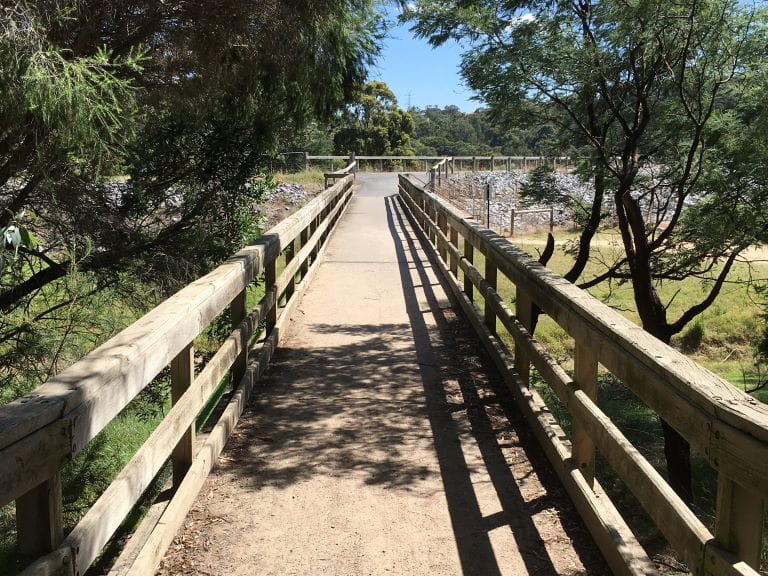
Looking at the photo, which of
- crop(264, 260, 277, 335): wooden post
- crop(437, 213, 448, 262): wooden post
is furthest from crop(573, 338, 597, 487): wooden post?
crop(437, 213, 448, 262): wooden post

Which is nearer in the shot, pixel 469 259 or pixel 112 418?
pixel 112 418

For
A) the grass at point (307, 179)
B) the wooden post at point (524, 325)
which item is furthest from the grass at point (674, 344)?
the grass at point (307, 179)

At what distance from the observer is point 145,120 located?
24.8ft

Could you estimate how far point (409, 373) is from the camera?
6359 millimetres

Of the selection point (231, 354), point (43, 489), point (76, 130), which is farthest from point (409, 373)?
point (43, 489)

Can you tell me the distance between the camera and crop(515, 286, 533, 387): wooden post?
5.14m

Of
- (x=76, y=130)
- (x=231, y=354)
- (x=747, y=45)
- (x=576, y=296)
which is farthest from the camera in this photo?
(x=747, y=45)

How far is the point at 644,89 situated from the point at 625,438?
249 inches

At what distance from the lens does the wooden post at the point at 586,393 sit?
143 inches

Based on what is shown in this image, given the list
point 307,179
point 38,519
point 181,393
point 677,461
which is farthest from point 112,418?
point 307,179

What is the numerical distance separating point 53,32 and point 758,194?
6791mm

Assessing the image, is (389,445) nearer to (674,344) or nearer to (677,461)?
(677,461)

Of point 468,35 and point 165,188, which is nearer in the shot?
point 165,188

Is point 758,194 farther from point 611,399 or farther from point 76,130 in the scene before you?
point 76,130
